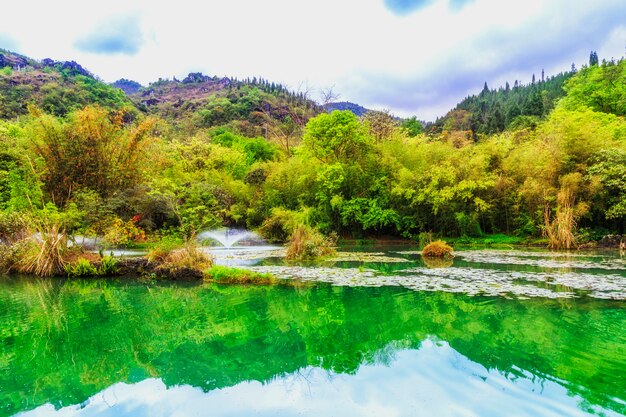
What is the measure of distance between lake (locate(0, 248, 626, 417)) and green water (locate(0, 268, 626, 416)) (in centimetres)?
2

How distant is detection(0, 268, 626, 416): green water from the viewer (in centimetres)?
408

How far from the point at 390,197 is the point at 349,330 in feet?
68.0

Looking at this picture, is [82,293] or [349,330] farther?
[82,293]

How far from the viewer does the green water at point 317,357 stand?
4078mm

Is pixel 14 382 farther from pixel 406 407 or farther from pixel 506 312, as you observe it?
pixel 506 312

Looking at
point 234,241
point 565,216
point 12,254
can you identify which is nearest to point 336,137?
point 234,241

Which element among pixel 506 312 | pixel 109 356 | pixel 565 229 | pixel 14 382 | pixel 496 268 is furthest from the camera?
pixel 565 229

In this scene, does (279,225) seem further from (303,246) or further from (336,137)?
(303,246)

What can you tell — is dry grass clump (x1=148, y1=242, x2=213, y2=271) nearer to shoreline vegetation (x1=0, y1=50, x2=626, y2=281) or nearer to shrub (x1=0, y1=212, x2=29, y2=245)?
shoreline vegetation (x1=0, y1=50, x2=626, y2=281)

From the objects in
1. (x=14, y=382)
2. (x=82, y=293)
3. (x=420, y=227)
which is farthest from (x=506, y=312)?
(x=420, y=227)

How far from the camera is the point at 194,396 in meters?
4.34

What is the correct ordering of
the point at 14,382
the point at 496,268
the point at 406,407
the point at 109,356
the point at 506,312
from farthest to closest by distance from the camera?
the point at 496,268 → the point at 506,312 → the point at 109,356 → the point at 14,382 → the point at 406,407

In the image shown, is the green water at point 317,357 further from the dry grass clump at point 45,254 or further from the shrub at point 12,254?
the shrub at point 12,254

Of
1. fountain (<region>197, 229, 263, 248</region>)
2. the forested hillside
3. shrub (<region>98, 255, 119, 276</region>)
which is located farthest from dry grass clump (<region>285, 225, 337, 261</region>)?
fountain (<region>197, 229, 263, 248</region>)
